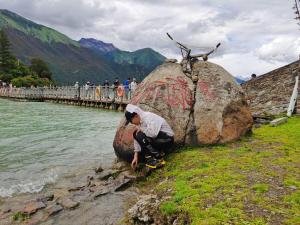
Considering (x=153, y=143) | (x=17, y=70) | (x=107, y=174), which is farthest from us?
(x=17, y=70)

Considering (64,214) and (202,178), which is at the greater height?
(202,178)

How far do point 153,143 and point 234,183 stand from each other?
9.71ft

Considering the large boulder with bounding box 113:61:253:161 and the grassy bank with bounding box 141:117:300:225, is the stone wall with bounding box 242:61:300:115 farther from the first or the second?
the grassy bank with bounding box 141:117:300:225

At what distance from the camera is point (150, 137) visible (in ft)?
→ 31.6

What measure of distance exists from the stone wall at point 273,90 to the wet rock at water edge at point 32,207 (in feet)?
42.9

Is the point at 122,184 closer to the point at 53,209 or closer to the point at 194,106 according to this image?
the point at 53,209

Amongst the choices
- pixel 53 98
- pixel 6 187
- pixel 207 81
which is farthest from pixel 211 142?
pixel 53 98

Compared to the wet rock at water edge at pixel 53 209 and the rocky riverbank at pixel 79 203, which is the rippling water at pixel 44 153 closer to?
the rocky riverbank at pixel 79 203

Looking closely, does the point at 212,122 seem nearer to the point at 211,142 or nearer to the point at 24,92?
the point at 211,142

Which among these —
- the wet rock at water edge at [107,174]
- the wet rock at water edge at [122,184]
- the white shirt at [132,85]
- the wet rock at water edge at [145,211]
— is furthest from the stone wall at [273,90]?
the white shirt at [132,85]

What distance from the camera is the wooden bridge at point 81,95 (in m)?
38.4

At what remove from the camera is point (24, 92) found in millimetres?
74125

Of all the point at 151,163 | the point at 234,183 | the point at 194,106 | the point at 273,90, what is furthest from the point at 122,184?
the point at 273,90

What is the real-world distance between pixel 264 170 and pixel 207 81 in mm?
4527
